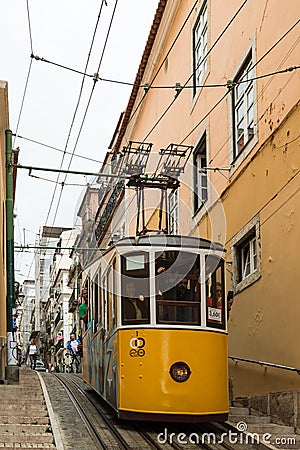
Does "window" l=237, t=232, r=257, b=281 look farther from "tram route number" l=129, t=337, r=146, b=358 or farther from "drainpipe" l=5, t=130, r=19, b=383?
"drainpipe" l=5, t=130, r=19, b=383

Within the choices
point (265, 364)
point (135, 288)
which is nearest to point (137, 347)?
point (135, 288)

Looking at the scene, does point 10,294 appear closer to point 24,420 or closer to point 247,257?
point 247,257

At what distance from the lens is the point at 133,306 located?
11281mm

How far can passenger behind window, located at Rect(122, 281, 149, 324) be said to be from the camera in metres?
11.2

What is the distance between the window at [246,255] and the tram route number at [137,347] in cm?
331

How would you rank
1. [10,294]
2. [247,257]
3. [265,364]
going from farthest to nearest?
[10,294]
[247,257]
[265,364]

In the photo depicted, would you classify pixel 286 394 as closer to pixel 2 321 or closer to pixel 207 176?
pixel 207 176

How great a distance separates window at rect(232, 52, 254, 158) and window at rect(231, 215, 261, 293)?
1576 mm

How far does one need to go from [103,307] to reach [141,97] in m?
15.3

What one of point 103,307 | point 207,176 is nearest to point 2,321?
point 207,176

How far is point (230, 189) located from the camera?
15805mm

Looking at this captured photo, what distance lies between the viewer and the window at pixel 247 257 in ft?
47.9

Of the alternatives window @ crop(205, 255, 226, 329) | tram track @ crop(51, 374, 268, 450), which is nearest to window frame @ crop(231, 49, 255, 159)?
window @ crop(205, 255, 226, 329)

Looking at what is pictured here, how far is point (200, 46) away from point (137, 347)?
1010cm
